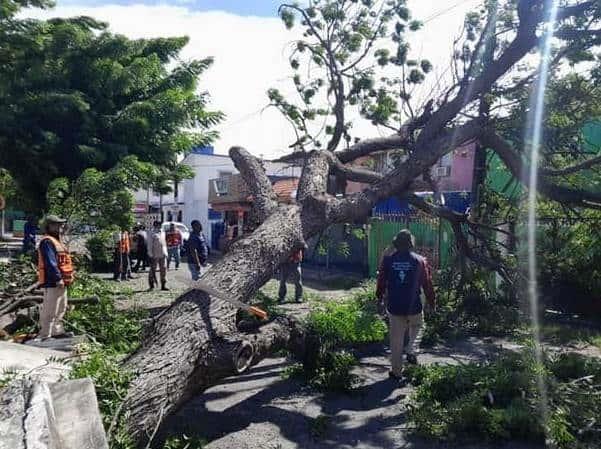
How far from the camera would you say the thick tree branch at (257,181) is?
299 inches

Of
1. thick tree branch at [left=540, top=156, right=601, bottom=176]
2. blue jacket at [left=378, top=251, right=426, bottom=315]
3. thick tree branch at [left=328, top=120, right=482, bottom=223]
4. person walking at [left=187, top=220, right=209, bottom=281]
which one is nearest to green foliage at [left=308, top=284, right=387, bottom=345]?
blue jacket at [left=378, top=251, right=426, bottom=315]

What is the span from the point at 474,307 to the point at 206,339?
6.19 meters

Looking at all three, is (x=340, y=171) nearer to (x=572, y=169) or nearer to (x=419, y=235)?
(x=572, y=169)

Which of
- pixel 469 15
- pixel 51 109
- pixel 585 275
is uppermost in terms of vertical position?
pixel 469 15

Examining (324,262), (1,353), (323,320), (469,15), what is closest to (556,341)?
(323,320)

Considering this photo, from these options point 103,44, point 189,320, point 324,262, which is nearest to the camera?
point 189,320

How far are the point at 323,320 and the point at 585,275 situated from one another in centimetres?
558

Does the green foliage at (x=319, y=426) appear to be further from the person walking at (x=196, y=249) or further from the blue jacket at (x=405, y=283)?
the person walking at (x=196, y=249)

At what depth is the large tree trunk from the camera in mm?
4441

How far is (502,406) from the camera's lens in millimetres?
5418

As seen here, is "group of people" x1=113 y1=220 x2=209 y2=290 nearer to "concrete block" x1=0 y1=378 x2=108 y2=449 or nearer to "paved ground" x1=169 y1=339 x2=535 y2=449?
"paved ground" x1=169 y1=339 x2=535 y2=449

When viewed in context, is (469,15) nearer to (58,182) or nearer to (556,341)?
(556,341)

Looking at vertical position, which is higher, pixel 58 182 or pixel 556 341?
pixel 58 182

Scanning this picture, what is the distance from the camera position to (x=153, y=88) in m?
15.3
